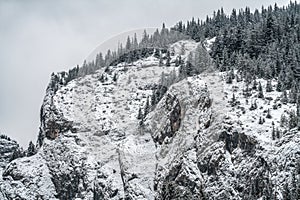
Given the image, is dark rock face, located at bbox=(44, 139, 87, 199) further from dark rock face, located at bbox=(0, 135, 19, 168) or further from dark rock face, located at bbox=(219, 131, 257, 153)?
dark rock face, located at bbox=(219, 131, 257, 153)

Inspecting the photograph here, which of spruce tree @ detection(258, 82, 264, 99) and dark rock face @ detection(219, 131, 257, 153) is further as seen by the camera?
spruce tree @ detection(258, 82, 264, 99)

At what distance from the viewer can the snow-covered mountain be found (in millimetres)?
48006

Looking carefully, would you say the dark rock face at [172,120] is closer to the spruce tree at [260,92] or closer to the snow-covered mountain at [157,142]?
the snow-covered mountain at [157,142]

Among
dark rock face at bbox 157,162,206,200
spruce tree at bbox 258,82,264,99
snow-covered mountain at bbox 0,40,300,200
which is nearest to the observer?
snow-covered mountain at bbox 0,40,300,200

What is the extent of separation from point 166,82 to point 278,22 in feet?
69.5

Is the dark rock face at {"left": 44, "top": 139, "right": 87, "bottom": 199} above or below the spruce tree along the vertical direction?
below

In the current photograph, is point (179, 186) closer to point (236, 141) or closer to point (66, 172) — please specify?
point (236, 141)

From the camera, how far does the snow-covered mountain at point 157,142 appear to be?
48006 mm

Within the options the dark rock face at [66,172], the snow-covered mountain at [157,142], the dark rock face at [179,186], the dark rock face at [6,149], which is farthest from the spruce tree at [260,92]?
the dark rock face at [6,149]

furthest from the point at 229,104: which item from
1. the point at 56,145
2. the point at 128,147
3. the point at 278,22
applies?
the point at 278,22

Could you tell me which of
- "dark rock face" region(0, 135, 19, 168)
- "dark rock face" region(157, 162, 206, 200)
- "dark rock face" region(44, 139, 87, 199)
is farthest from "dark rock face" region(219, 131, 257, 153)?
"dark rock face" region(0, 135, 19, 168)

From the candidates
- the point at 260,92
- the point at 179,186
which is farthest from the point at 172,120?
the point at 179,186

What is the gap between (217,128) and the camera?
53.6m

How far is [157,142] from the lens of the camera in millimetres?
64188
